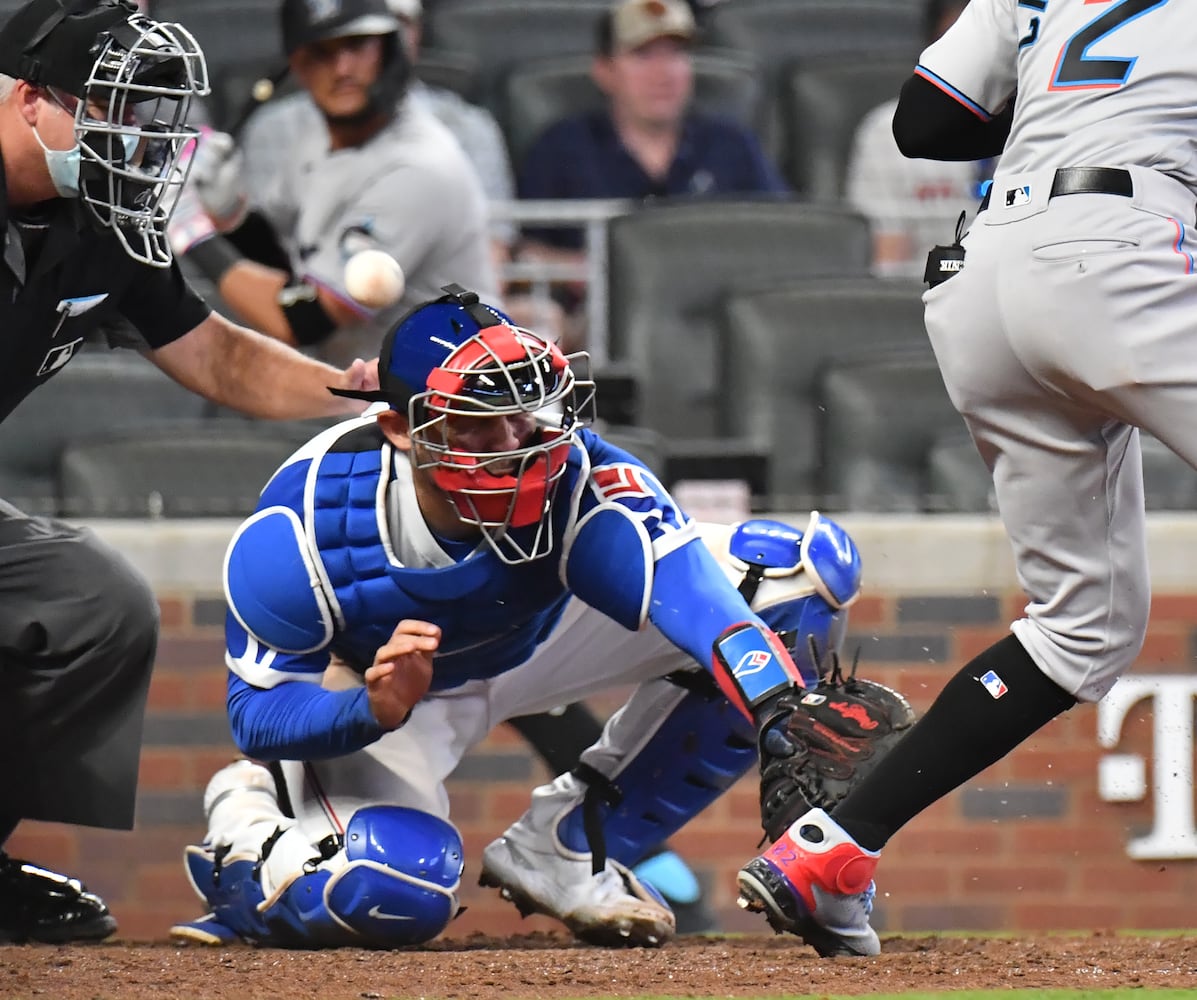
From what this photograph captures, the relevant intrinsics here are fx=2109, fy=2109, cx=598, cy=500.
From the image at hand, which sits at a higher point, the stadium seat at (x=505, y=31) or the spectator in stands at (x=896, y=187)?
the stadium seat at (x=505, y=31)

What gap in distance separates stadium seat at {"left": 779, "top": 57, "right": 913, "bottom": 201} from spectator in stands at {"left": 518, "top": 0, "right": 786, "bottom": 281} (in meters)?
0.41

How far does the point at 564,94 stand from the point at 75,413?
2068 mm

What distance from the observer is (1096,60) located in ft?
10.3

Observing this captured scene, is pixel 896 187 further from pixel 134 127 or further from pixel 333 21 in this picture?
pixel 134 127

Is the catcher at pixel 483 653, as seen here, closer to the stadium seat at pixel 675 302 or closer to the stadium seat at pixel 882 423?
the stadium seat at pixel 882 423

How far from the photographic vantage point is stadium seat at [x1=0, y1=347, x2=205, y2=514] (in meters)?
5.49

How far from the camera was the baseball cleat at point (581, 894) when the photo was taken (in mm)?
3973

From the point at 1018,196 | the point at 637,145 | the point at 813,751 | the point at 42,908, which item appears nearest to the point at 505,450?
the point at 813,751

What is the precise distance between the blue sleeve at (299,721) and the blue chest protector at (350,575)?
10cm

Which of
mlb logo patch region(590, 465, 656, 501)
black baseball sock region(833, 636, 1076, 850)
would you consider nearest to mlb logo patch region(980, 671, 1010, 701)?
black baseball sock region(833, 636, 1076, 850)

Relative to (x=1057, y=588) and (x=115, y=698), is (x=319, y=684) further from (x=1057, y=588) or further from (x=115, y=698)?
(x=1057, y=588)

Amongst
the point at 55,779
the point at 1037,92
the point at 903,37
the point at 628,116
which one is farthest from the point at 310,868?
the point at 903,37

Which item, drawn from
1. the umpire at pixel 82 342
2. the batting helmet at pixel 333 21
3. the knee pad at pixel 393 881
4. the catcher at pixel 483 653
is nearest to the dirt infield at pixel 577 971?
the knee pad at pixel 393 881

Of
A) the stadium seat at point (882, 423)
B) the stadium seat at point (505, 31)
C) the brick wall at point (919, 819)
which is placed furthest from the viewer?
the stadium seat at point (505, 31)
